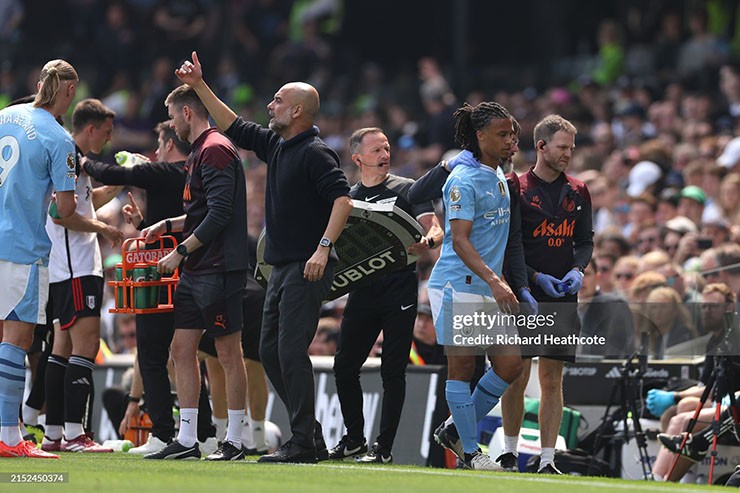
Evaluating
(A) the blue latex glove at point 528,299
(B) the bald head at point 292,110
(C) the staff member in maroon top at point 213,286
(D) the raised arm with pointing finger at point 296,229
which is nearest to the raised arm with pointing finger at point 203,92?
(D) the raised arm with pointing finger at point 296,229

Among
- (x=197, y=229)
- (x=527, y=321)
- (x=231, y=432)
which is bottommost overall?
(x=231, y=432)

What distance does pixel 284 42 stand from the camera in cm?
2631

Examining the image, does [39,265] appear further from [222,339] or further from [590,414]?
[590,414]

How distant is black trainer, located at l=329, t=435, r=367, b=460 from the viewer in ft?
33.8

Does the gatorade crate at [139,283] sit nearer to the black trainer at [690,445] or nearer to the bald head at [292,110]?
the bald head at [292,110]

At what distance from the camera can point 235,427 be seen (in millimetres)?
9695

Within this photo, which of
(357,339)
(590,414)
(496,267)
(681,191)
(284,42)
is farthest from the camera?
(284,42)

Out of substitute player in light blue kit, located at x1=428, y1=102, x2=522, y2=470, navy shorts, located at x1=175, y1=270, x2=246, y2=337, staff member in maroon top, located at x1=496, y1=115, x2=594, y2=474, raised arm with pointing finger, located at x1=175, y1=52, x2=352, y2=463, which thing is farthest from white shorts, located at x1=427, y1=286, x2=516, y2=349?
navy shorts, located at x1=175, y1=270, x2=246, y2=337

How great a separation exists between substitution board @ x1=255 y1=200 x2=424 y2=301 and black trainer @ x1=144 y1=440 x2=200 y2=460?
1.43 meters

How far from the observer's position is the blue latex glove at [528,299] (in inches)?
371

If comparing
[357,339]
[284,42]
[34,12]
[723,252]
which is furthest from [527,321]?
[34,12]

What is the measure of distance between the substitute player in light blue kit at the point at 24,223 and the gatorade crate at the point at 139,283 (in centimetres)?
61

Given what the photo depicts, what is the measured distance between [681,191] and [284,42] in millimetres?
11899

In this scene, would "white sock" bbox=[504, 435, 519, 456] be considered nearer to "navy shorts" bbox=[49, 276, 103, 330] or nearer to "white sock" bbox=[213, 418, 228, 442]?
"white sock" bbox=[213, 418, 228, 442]
